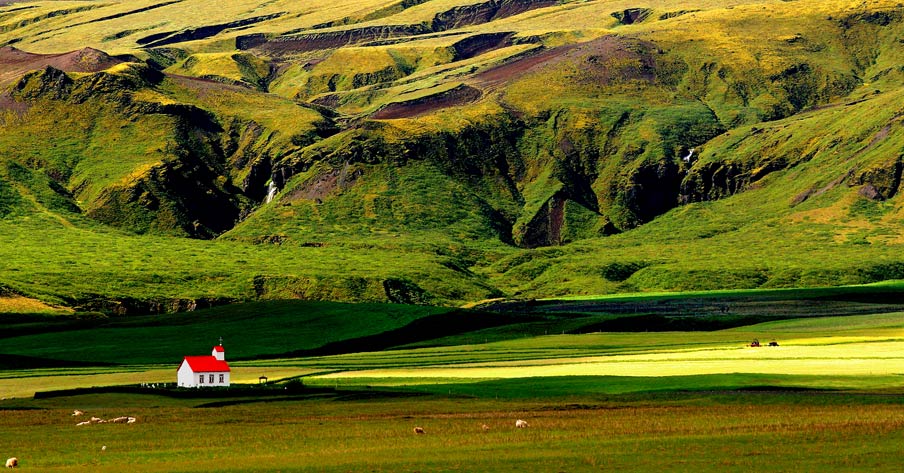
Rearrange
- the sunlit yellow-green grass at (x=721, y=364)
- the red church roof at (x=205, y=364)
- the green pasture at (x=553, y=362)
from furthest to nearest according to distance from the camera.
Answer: the red church roof at (x=205, y=364) → the sunlit yellow-green grass at (x=721, y=364) → the green pasture at (x=553, y=362)

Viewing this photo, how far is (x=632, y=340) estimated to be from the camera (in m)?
190

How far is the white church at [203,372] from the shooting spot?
138 metres

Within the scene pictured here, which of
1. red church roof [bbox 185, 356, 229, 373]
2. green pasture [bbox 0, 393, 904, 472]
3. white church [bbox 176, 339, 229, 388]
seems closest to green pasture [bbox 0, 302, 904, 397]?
white church [bbox 176, 339, 229, 388]

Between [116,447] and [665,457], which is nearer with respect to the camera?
[665,457]

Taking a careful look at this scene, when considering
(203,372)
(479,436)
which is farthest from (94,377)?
(479,436)

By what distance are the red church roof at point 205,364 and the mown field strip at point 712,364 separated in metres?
10.6

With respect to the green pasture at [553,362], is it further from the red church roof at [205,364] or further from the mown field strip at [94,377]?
the red church roof at [205,364]

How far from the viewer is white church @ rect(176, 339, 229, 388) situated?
138 meters

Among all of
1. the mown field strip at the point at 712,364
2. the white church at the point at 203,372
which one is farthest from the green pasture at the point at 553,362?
the white church at the point at 203,372

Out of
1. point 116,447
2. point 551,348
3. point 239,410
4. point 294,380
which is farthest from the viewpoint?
point 551,348

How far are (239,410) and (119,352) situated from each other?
303ft

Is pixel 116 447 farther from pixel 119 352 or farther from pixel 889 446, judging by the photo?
pixel 119 352

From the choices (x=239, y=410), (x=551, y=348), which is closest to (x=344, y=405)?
(x=239, y=410)

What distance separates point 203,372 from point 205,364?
1.43 meters
